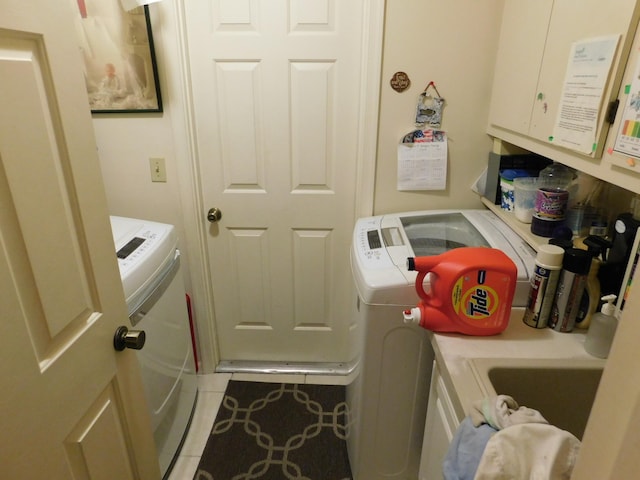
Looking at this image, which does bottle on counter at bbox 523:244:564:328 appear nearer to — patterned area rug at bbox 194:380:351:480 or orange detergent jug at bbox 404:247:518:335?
orange detergent jug at bbox 404:247:518:335

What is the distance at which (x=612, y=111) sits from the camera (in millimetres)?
933

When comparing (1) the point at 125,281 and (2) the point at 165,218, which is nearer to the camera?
(1) the point at 125,281

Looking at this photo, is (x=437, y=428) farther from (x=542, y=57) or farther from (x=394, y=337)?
(x=542, y=57)

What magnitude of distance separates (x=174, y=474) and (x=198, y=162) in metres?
1.36

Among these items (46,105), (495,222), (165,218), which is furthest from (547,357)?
(165,218)

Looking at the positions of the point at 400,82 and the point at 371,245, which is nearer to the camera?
the point at 371,245

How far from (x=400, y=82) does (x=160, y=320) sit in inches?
52.8

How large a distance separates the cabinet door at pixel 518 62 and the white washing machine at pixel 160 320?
1.36 meters

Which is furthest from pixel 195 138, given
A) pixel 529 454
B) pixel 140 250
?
pixel 529 454

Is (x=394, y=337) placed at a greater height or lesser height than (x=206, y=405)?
greater

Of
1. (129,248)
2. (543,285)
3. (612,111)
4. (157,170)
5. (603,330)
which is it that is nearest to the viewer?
(612,111)

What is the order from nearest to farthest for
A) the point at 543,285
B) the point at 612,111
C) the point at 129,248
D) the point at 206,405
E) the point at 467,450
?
the point at 467,450 → the point at 612,111 → the point at 543,285 → the point at 129,248 → the point at 206,405

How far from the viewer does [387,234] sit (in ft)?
5.49

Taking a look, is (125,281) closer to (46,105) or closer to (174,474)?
(46,105)
